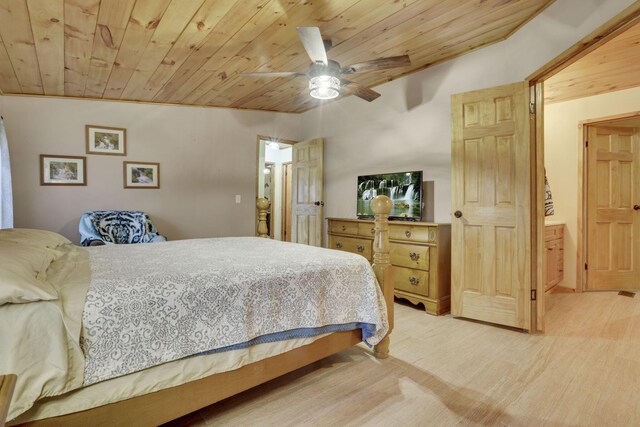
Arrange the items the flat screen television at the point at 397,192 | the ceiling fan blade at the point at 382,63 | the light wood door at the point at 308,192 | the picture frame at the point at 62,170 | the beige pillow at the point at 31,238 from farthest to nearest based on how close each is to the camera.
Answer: the light wood door at the point at 308,192 → the picture frame at the point at 62,170 → the flat screen television at the point at 397,192 → the ceiling fan blade at the point at 382,63 → the beige pillow at the point at 31,238

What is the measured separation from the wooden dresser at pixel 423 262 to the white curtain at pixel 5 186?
363 cm

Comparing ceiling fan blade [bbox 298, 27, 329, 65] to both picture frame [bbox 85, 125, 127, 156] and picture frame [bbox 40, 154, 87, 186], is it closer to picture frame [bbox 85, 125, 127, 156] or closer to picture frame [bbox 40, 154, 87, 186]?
picture frame [bbox 85, 125, 127, 156]

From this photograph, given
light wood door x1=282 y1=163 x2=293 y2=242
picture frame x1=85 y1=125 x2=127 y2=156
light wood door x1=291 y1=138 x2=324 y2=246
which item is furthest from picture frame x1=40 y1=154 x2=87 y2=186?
light wood door x1=282 y1=163 x2=293 y2=242

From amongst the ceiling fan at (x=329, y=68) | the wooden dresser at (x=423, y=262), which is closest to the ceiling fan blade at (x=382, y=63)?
the ceiling fan at (x=329, y=68)

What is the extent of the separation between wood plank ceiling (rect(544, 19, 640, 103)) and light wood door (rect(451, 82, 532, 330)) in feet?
2.57

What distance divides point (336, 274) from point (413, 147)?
7.64 feet

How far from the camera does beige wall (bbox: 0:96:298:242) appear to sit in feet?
11.3

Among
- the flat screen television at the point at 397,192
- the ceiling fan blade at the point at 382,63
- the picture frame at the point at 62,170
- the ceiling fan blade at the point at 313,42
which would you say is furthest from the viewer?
the picture frame at the point at 62,170

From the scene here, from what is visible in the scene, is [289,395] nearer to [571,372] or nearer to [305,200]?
[571,372]

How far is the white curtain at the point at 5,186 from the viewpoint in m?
3.00

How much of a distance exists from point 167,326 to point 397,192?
283 centimetres

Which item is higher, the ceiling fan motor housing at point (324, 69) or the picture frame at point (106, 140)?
the ceiling fan motor housing at point (324, 69)

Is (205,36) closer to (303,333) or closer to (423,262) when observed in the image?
(303,333)

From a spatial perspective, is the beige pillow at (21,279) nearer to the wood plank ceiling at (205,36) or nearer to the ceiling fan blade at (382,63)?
the wood plank ceiling at (205,36)
